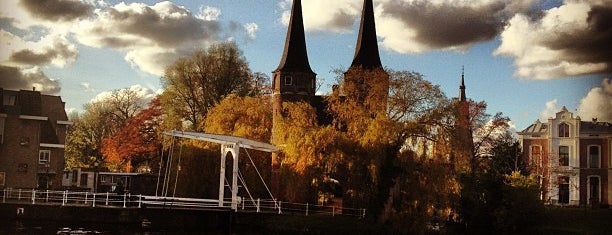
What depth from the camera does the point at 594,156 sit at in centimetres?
2708

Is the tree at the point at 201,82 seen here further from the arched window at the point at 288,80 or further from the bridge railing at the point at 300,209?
the bridge railing at the point at 300,209

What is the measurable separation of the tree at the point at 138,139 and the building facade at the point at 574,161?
15.3 m

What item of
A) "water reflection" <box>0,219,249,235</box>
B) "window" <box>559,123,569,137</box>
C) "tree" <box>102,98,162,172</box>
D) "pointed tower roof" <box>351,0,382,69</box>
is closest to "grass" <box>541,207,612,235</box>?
"window" <box>559,123,569,137</box>

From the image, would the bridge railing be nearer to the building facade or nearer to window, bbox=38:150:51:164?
window, bbox=38:150:51:164

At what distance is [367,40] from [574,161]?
30.1 feet

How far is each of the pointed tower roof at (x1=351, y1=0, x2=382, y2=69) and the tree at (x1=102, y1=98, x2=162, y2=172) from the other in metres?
10.2

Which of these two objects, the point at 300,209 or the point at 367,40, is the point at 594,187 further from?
the point at 300,209

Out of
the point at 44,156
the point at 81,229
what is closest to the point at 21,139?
the point at 44,156

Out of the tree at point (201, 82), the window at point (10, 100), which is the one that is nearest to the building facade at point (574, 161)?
the tree at point (201, 82)

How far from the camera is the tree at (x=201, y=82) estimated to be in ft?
95.9

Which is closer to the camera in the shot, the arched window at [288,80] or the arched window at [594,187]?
the arched window at [288,80]

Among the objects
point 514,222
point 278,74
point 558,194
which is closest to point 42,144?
point 278,74

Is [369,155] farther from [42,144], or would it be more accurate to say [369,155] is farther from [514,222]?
[42,144]

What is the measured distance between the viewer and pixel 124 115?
33.0m
